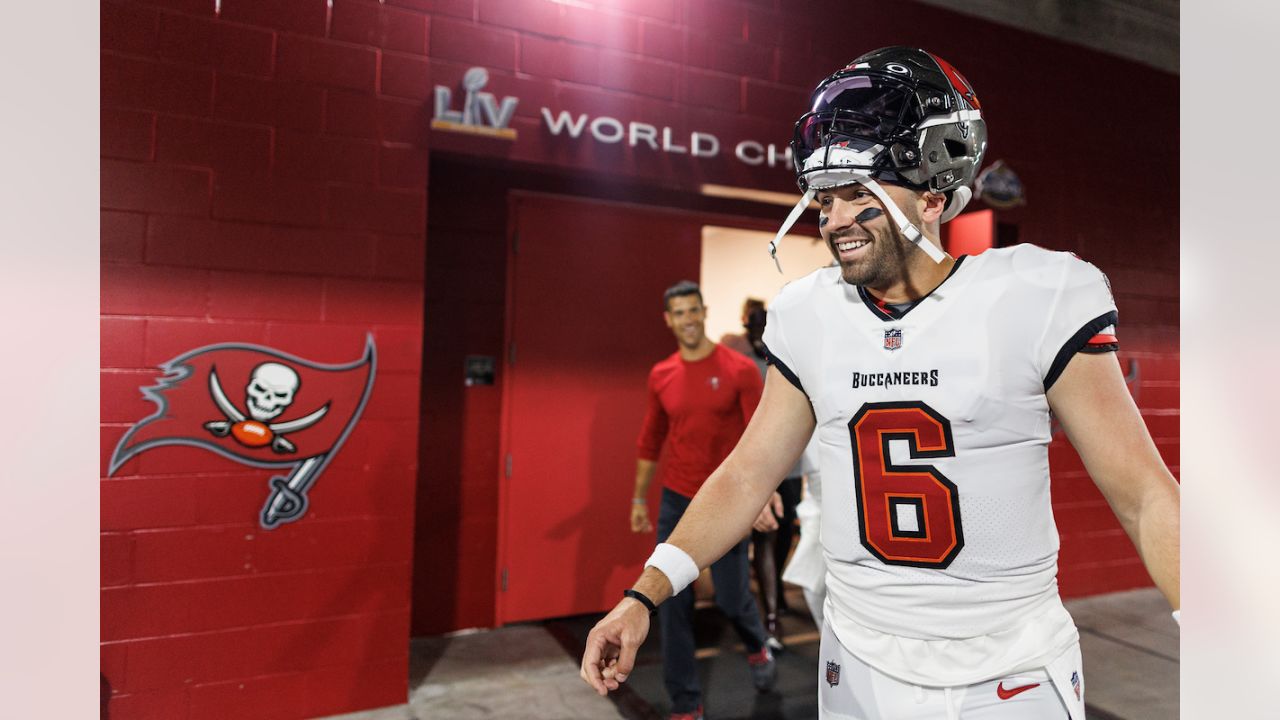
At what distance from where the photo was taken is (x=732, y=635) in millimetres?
4086

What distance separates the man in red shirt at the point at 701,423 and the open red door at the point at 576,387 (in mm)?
819

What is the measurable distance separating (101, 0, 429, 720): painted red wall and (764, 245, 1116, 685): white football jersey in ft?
7.69

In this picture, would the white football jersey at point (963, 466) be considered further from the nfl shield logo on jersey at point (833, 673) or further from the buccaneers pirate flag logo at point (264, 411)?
the buccaneers pirate flag logo at point (264, 411)

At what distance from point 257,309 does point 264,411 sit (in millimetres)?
396

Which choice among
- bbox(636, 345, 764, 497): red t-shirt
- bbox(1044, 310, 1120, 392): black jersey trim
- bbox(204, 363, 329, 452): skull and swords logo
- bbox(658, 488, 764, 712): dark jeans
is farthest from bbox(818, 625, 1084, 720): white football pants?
bbox(204, 363, 329, 452): skull and swords logo

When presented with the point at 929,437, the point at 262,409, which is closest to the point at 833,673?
the point at 929,437

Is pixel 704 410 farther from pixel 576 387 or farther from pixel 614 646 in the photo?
pixel 614 646

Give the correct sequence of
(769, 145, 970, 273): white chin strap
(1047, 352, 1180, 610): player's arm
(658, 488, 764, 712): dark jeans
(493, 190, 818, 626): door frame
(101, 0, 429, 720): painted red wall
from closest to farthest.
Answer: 1. (1047, 352, 1180, 610): player's arm
2. (769, 145, 970, 273): white chin strap
3. (101, 0, 429, 720): painted red wall
4. (658, 488, 764, 712): dark jeans
5. (493, 190, 818, 626): door frame

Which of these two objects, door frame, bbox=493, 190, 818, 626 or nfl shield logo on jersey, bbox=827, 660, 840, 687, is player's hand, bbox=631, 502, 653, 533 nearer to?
door frame, bbox=493, 190, 818, 626

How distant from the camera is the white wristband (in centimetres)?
127

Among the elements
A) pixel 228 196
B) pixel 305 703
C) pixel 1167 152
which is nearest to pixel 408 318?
pixel 228 196
